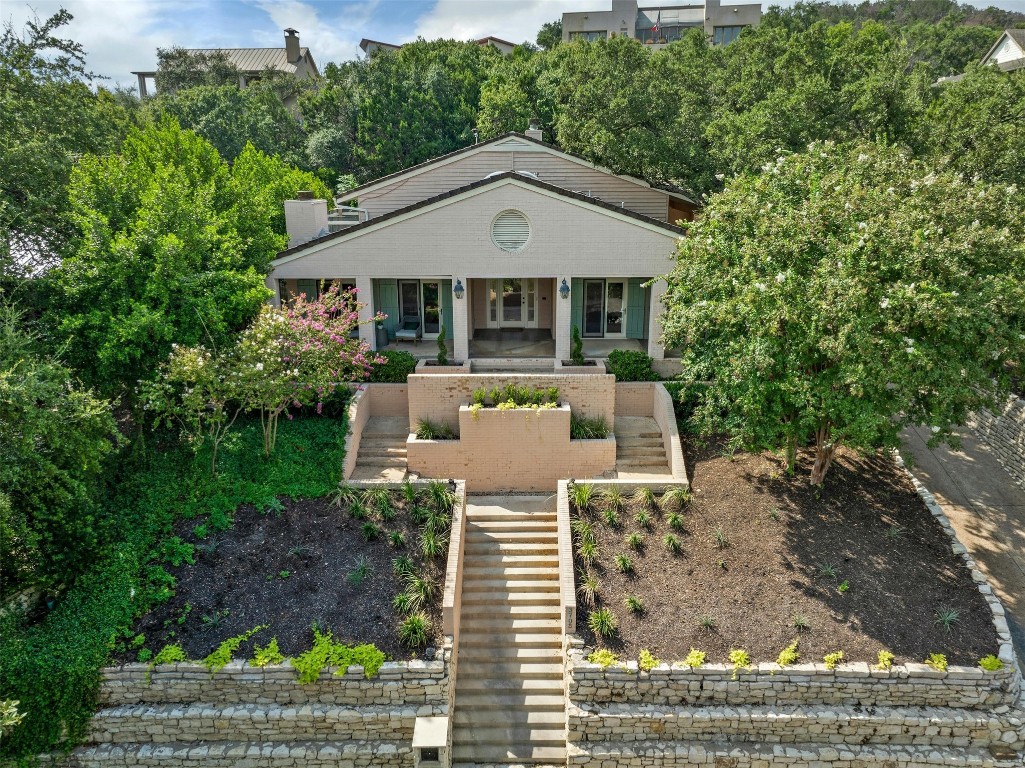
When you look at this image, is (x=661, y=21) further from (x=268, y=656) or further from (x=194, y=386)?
(x=268, y=656)

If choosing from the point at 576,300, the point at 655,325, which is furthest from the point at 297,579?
the point at 576,300

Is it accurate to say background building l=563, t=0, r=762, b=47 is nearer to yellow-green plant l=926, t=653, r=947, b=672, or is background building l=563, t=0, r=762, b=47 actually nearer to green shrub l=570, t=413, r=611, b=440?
green shrub l=570, t=413, r=611, b=440

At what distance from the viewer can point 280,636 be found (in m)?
11.6

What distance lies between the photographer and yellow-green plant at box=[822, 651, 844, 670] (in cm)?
1092

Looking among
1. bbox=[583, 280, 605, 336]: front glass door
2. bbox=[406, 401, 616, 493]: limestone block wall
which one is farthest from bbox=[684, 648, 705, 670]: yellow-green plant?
bbox=[583, 280, 605, 336]: front glass door

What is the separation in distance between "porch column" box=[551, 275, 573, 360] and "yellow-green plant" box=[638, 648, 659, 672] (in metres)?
10.4

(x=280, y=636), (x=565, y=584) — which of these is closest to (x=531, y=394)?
(x=565, y=584)

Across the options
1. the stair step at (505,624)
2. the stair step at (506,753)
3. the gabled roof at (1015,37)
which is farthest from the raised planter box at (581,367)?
the gabled roof at (1015,37)

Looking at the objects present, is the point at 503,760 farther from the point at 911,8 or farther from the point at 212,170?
the point at 911,8

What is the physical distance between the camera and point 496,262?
63.9ft

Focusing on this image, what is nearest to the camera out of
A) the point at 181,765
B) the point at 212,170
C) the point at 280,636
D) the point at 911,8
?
the point at 181,765

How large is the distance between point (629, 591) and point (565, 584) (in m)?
1.21

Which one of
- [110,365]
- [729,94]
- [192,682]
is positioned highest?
[729,94]

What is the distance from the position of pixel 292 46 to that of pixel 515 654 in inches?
2942
